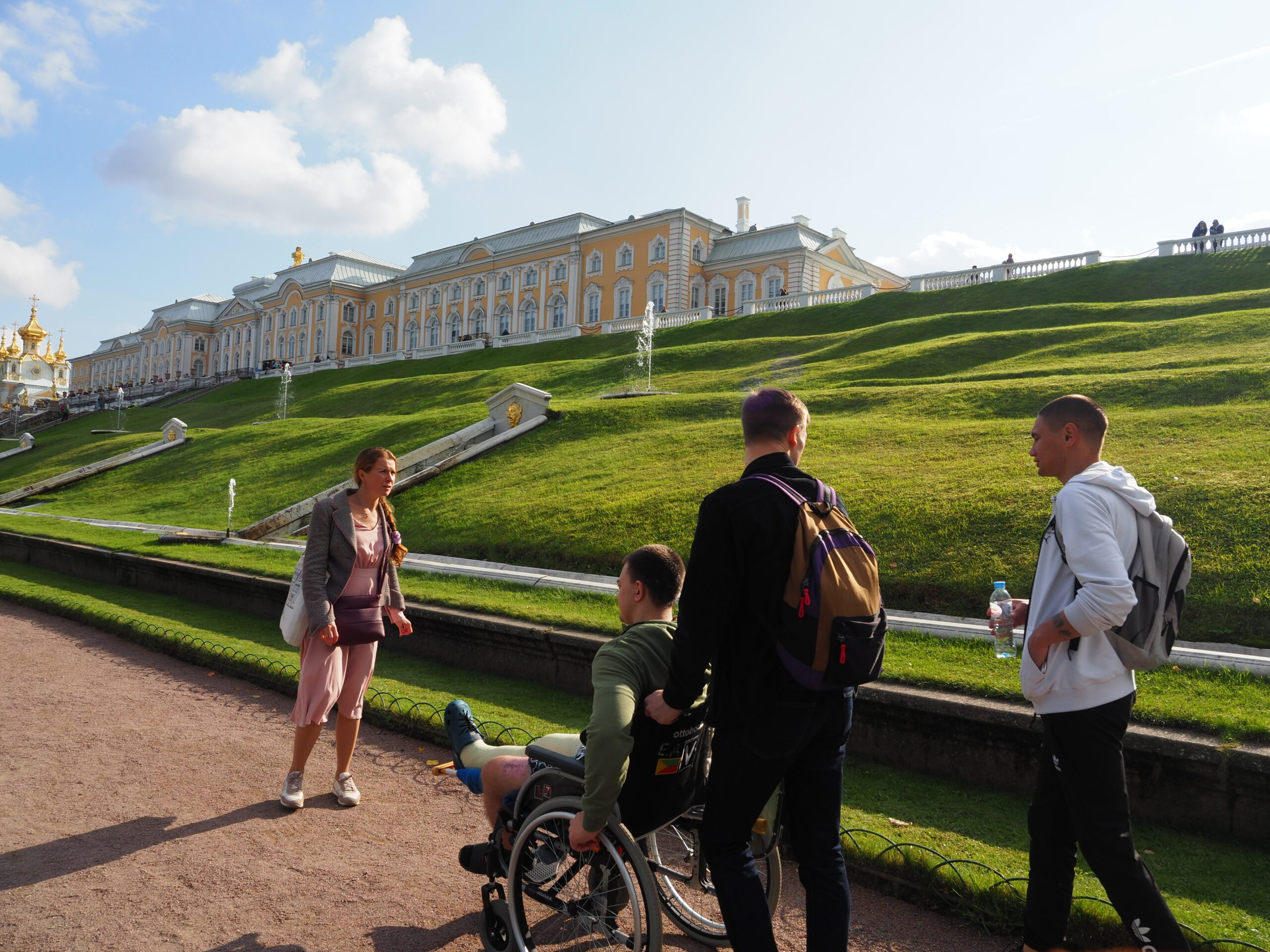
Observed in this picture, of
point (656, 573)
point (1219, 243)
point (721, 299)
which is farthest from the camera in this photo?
point (721, 299)

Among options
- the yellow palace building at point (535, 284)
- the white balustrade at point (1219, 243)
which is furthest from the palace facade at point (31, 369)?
the white balustrade at point (1219, 243)

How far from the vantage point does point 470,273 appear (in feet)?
204

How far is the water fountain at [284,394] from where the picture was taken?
37469mm

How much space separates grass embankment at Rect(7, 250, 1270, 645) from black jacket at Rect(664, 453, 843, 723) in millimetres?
5172

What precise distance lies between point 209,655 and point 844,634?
7143 millimetres

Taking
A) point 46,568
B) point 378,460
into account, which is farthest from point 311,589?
point 46,568

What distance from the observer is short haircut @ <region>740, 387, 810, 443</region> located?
9.07ft

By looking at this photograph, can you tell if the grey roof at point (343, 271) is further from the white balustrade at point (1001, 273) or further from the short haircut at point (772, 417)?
the short haircut at point (772, 417)

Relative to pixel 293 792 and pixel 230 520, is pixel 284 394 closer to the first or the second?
pixel 230 520

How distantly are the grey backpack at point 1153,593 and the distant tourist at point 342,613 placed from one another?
358 centimetres

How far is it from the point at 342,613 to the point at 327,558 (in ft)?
1.09

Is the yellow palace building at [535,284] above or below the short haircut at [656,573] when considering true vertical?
above

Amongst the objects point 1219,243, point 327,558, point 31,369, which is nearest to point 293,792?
point 327,558

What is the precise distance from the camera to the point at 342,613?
15.7 ft
